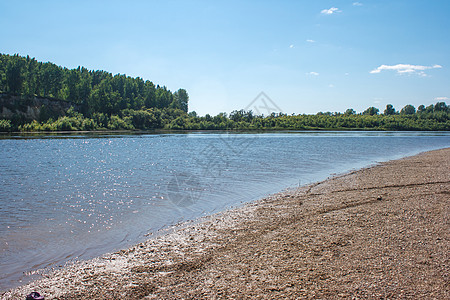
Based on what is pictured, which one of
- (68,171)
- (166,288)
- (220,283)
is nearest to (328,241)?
(220,283)

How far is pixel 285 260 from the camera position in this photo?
22.5 ft

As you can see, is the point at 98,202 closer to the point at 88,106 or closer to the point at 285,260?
the point at 285,260

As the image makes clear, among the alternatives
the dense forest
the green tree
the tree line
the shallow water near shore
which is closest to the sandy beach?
the shallow water near shore

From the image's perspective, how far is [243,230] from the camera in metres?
9.47

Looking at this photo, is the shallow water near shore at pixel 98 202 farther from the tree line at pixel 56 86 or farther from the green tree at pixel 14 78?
the tree line at pixel 56 86

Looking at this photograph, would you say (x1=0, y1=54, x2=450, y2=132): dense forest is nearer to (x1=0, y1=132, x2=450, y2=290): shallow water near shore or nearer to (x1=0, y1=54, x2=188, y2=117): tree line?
(x1=0, y1=54, x2=188, y2=117): tree line

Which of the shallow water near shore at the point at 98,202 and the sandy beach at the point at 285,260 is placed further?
the shallow water near shore at the point at 98,202

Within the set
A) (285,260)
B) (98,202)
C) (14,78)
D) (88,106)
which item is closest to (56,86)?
(88,106)

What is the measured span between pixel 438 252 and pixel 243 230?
5116 mm

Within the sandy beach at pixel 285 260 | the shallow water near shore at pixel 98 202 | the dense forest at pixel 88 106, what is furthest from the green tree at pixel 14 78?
the sandy beach at pixel 285 260

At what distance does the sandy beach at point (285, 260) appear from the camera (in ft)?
18.4

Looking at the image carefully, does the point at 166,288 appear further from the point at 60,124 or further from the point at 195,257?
the point at 60,124

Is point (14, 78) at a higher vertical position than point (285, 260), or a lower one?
higher

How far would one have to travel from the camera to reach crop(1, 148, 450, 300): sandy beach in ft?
18.4
